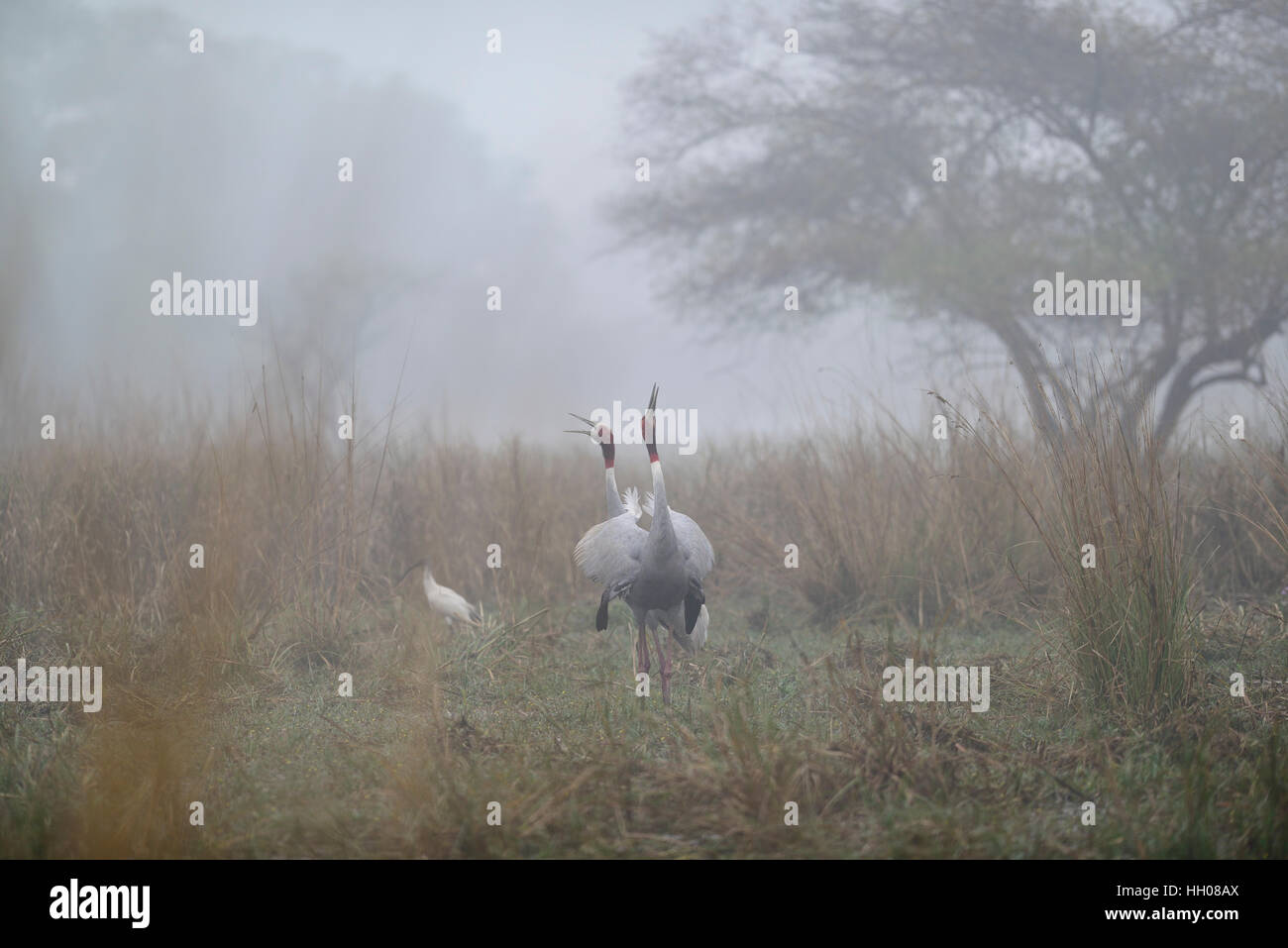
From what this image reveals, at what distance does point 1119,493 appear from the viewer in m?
4.40

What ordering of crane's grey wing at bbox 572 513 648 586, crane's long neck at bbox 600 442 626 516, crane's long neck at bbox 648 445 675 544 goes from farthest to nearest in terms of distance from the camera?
crane's long neck at bbox 600 442 626 516
crane's grey wing at bbox 572 513 648 586
crane's long neck at bbox 648 445 675 544

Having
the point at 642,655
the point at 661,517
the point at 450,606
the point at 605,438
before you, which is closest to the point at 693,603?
the point at 642,655

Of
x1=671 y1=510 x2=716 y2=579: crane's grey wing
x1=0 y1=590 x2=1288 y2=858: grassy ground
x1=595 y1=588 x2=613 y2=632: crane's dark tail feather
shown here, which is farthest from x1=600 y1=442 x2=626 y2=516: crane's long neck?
x1=0 y1=590 x2=1288 y2=858: grassy ground

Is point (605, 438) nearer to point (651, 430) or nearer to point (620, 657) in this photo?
point (651, 430)

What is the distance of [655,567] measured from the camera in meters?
4.56

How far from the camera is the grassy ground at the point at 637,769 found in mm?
2896

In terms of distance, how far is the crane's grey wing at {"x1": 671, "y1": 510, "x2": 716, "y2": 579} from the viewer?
15.5ft

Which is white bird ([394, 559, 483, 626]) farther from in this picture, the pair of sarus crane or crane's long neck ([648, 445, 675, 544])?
crane's long neck ([648, 445, 675, 544])

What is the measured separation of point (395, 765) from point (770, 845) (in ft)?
3.98

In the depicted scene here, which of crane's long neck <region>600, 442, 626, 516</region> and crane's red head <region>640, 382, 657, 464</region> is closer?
crane's red head <region>640, 382, 657, 464</region>

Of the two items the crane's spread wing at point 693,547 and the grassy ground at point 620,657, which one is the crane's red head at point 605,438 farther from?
the grassy ground at point 620,657
